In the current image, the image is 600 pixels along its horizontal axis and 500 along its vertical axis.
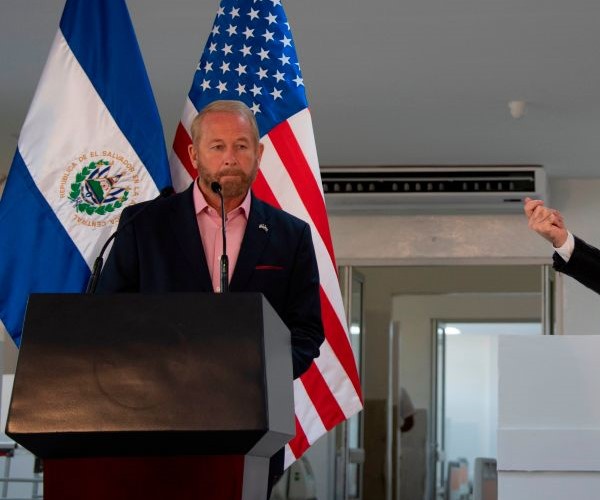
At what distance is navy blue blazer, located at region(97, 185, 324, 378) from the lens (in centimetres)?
202

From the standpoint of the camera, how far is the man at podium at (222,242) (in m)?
2.03

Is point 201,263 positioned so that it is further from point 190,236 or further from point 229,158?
point 229,158

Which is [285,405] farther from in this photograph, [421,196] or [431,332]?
[431,332]

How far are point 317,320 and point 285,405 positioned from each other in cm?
53

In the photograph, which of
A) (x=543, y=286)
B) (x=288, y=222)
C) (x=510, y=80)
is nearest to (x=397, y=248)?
(x=543, y=286)

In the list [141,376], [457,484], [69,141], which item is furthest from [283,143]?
[457,484]

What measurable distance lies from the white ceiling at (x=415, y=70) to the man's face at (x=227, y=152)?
2.61 metres

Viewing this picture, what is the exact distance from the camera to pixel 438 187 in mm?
7352

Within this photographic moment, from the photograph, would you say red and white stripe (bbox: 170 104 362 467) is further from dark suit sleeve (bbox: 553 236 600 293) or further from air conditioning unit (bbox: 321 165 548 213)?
air conditioning unit (bbox: 321 165 548 213)

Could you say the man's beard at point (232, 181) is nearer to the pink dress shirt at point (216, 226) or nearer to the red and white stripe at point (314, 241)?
the pink dress shirt at point (216, 226)

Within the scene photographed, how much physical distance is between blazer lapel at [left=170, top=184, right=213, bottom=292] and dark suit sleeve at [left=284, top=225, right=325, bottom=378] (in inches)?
6.4

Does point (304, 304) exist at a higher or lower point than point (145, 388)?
higher

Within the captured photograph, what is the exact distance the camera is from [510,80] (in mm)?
5602

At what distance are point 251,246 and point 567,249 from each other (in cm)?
71
